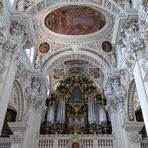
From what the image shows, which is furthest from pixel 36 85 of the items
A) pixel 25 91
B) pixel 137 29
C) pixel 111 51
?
pixel 137 29

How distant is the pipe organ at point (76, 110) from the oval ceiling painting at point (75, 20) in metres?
4.52

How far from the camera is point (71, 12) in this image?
47.8 ft

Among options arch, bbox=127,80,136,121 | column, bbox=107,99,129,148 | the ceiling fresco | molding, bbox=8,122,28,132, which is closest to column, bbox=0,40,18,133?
molding, bbox=8,122,28,132

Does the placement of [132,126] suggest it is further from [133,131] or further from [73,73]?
[73,73]

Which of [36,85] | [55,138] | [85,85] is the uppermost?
[85,85]

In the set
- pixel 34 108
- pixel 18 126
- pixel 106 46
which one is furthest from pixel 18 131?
pixel 106 46

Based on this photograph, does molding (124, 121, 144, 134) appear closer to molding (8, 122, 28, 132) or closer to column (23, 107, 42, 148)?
column (23, 107, 42, 148)

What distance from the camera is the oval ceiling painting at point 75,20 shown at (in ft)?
47.4

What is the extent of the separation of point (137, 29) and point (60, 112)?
846cm

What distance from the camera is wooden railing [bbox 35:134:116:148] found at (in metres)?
13.1

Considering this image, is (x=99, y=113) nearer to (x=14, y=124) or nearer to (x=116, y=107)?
(x=116, y=107)

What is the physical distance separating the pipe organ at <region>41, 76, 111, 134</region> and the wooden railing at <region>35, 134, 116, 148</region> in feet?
3.05

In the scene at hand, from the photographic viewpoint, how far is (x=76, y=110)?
16250 mm

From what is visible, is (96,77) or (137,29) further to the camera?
(96,77)
